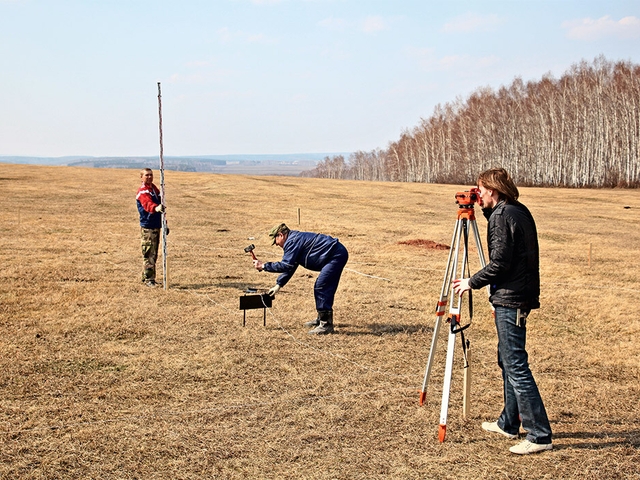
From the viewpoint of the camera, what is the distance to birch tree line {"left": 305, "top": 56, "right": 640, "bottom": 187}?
59125 millimetres

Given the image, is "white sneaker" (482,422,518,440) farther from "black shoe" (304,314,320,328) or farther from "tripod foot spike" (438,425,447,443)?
"black shoe" (304,314,320,328)

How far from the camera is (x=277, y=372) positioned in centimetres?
777

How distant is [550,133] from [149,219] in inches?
2406

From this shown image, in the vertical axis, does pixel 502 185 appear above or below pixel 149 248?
above

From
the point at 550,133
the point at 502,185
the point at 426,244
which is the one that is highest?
the point at 550,133

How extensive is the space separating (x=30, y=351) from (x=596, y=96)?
208ft

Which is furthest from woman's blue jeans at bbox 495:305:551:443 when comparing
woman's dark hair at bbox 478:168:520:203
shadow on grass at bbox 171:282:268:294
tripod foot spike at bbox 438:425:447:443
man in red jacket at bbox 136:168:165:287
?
man in red jacket at bbox 136:168:165:287

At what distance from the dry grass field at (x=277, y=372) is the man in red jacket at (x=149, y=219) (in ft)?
1.60

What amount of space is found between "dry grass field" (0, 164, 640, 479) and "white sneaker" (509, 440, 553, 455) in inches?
2.6

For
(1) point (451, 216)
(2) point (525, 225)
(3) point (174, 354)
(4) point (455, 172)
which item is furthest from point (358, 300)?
(4) point (455, 172)

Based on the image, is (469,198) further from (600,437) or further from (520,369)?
(600,437)

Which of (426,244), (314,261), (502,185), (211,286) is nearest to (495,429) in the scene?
(502,185)

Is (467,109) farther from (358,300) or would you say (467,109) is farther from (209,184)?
(358,300)

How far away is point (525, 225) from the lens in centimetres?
512
